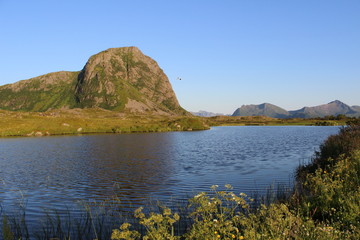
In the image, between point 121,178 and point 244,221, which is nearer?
point 244,221

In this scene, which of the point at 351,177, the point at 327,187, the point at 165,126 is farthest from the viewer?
the point at 165,126

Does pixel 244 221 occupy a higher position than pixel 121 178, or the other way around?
pixel 244 221

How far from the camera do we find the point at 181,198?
716 inches

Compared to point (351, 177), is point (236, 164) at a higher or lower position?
lower

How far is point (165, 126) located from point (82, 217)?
102 m

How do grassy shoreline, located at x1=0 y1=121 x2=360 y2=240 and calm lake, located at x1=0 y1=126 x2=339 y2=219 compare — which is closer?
grassy shoreline, located at x1=0 y1=121 x2=360 y2=240

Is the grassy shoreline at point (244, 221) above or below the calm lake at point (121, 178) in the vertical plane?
above

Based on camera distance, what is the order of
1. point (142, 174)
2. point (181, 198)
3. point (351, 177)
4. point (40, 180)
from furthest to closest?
point (142, 174) → point (40, 180) → point (181, 198) → point (351, 177)

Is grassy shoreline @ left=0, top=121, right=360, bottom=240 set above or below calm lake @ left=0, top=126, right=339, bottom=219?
above

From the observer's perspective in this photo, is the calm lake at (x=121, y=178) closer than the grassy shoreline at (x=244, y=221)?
No

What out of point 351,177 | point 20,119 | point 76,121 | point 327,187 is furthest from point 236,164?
point 20,119

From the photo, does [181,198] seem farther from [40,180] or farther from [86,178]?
[40,180]

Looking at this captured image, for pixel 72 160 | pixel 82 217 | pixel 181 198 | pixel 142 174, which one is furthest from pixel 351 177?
pixel 72 160

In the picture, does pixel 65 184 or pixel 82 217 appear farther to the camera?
pixel 65 184
